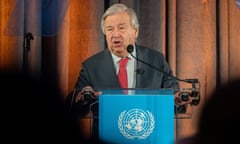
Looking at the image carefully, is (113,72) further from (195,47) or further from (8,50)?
(8,50)

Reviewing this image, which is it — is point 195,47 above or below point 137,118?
above

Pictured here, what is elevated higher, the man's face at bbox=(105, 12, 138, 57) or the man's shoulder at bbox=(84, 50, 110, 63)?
the man's face at bbox=(105, 12, 138, 57)

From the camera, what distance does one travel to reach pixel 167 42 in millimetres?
2287

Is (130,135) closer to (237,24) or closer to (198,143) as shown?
(198,143)

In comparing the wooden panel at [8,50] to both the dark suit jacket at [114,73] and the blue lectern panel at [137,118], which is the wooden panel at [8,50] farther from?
the blue lectern panel at [137,118]

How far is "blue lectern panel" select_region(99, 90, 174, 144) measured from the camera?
5.59 feet

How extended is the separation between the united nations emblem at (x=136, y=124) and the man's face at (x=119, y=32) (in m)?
0.61

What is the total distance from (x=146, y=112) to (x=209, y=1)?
0.99 m

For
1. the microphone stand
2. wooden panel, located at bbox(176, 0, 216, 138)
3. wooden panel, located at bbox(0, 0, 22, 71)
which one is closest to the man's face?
wooden panel, located at bbox(176, 0, 216, 138)

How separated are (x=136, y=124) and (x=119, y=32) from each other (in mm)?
711

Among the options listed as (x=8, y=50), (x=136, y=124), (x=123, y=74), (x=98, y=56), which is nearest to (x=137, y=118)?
(x=136, y=124)

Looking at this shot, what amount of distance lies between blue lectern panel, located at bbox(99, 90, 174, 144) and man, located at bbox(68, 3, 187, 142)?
1.46 ft

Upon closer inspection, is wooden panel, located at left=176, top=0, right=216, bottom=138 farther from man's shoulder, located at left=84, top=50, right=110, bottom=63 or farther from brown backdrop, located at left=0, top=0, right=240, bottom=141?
man's shoulder, located at left=84, top=50, right=110, bottom=63

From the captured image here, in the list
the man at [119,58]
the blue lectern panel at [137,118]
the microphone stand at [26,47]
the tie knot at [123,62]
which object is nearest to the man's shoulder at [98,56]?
the man at [119,58]
